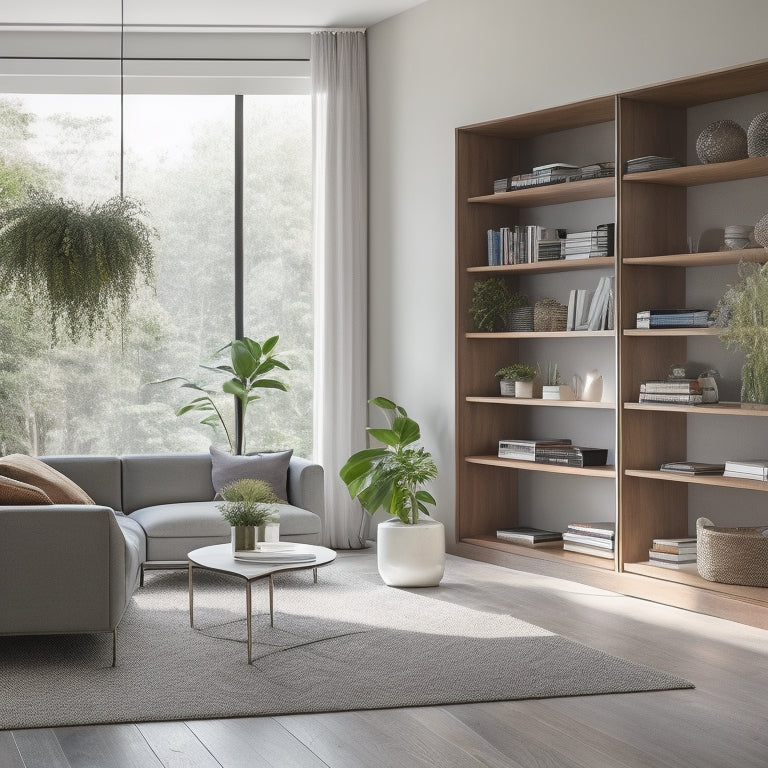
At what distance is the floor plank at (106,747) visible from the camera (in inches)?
114

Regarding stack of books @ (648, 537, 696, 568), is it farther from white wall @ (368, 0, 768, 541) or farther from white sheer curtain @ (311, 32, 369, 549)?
white sheer curtain @ (311, 32, 369, 549)

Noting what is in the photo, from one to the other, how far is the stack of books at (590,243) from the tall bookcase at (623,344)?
0.22 ft

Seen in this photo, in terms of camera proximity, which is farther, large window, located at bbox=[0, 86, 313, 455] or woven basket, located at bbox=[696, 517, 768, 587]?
large window, located at bbox=[0, 86, 313, 455]

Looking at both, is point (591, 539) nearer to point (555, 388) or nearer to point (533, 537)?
point (533, 537)

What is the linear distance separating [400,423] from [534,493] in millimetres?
974

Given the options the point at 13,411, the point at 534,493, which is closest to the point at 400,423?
the point at 534,493

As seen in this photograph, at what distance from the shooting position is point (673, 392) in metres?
4.80

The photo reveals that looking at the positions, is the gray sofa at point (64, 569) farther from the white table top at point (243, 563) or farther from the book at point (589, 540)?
the book at point (589, 540)

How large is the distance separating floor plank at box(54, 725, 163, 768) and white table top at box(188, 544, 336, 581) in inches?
32.1

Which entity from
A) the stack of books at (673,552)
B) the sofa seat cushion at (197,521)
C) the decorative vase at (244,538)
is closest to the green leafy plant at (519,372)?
the stack of books at (673,552)

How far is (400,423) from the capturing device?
564 centimetres

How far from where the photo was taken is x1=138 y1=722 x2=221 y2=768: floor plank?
2.90 metres

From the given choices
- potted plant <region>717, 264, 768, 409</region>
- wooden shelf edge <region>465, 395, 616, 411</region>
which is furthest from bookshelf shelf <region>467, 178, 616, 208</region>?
wooden shelf edge <region>465, 395, 616, 411</region>

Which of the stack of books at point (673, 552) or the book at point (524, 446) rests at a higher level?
the book at point (524, 446)
